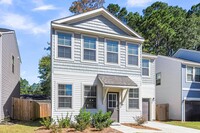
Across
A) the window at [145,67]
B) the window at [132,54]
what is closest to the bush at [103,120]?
the window at [132,54]

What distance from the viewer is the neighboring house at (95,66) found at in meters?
16.6

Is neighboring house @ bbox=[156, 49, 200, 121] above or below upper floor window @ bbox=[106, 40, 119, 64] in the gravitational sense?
below

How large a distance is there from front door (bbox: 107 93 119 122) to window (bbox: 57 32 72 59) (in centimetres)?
432

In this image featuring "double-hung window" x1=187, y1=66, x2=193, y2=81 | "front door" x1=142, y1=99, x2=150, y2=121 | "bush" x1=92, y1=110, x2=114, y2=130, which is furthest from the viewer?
"double-hung window" x1=187, y1=66, x2=193, y2=81

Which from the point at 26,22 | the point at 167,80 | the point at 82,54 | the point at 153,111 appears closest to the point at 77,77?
the point at 82,54

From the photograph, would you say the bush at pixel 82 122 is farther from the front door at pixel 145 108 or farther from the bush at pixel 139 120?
the front door at pixel 145 108

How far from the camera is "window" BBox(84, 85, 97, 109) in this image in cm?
1730

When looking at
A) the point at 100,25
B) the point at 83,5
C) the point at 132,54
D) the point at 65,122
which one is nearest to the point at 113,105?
the point at 132,54

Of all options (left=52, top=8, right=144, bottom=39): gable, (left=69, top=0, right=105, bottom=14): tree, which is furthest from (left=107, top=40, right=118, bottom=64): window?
(left=69, top=0, right=105, bottom=14): tree

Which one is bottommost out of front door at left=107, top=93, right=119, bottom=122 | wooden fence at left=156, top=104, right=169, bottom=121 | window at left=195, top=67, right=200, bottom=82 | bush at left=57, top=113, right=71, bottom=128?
wooden fence at left=156, top=104, right=169, bottom=121

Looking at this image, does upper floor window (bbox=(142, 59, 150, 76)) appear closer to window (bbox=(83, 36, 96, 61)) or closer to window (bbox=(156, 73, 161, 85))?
window (bbox=(156, 73, 161, 85))

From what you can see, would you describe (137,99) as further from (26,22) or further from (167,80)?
(26,22)

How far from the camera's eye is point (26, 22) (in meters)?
16.5

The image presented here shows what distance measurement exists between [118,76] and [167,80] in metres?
9.28
